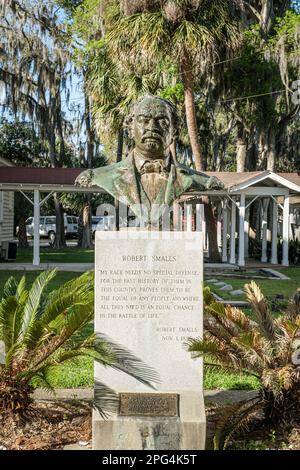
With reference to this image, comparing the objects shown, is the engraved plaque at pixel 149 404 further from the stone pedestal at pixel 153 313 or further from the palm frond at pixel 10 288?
the palm frond at pixel 10 288

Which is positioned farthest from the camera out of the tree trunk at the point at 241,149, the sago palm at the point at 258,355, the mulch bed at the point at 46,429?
the tree trunk at the point at 241,149

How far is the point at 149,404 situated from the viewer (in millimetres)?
→ 4816

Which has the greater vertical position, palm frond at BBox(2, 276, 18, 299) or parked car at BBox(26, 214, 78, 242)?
parked car at BBox(26, 214, 78, 242)

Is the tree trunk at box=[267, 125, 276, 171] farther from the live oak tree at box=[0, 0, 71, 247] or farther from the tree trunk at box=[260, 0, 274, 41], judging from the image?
the live oak tree at box=[0, 0, 71, 247]

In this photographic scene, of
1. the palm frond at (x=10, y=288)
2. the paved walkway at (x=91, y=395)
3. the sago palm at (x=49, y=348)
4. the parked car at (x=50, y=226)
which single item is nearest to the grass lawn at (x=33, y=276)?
the paved walkway at (x=91, y=395)

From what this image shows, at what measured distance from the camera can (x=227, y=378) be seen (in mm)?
7098

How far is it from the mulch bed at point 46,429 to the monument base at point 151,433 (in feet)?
0.79

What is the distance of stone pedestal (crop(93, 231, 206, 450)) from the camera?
481 centimetres

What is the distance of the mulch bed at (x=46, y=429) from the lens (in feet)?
15.7

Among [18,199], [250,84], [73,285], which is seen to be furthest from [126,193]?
[18,199]

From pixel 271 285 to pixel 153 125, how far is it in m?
11.6

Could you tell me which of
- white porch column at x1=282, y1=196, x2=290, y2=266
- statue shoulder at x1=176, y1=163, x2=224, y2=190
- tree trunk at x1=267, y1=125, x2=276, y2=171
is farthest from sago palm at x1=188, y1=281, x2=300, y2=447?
tree trunk at x1=267, y1=125, x2=276, y2=171

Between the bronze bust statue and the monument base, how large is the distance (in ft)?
5.91

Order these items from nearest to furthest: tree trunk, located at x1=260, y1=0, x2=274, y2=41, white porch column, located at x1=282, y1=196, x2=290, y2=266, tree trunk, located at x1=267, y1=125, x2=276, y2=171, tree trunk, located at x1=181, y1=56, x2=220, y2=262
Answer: tree trunk, located at x1=181, y1=56, x2=220, y2=262 → white porch column, located at x1=282, y1=196, x2=290, y2=266 → tree trunk, located at x1=260, y1=0, x2=274, y2=41 → tree trunk, located at x1=267, y1=125, x2=276, y2=171
